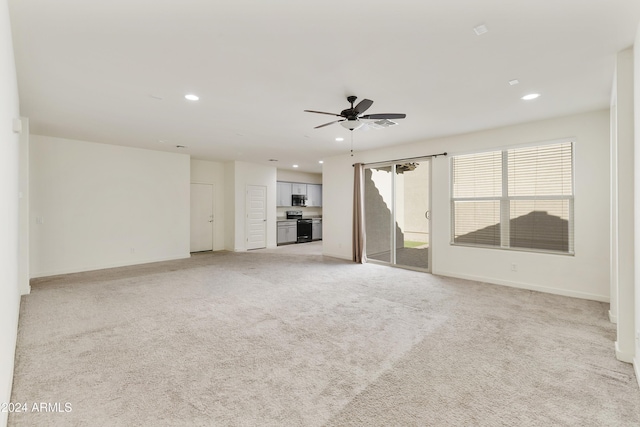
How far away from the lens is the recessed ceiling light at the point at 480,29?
85.7 inches

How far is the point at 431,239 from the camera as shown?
225 inches

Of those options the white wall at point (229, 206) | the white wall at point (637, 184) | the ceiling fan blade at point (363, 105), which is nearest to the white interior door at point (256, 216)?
the white wall at point (229, 206)

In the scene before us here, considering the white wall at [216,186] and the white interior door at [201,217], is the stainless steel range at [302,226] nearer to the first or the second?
the white wall at [216,186]

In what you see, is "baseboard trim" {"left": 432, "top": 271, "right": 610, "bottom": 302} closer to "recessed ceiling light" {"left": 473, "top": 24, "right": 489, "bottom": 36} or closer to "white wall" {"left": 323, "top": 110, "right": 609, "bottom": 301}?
"white wall" {"left": 323, "top": 110, "right": 609, "bottom": 301}

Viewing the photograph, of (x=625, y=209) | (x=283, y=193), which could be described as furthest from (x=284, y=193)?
(x=625, y=209)

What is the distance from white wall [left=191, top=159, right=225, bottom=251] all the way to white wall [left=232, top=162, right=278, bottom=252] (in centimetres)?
65

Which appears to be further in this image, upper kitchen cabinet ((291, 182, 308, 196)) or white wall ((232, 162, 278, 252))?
upper kitchen cabinet ((291, 182, 308, 196))

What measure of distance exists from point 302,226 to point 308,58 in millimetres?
8022

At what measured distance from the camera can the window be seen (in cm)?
445

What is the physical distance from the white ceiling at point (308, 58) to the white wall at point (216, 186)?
371 cm

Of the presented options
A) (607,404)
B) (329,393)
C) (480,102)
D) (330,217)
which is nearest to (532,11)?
(480,102)

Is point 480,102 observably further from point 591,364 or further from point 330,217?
point 330,217

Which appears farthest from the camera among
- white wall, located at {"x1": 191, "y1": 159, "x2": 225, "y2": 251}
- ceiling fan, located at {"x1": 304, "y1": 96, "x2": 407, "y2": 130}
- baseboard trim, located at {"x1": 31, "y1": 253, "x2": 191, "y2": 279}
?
white wall, located at {"x1": 191, "y1": 159, "x2": 225, "y2": 251}

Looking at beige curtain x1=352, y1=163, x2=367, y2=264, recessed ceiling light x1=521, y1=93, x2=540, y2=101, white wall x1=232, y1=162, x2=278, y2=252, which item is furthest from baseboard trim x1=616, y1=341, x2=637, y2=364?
white wall x1=232, y1=162, x2=278, y2=252
